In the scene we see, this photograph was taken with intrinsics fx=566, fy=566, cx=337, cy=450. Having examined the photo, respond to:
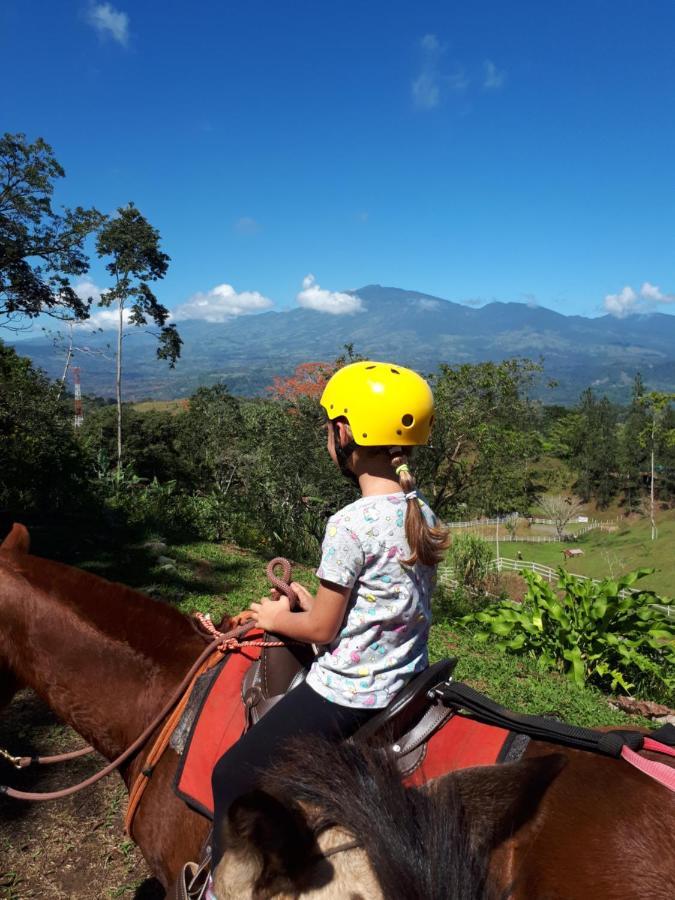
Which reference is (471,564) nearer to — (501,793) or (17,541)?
(17,541)

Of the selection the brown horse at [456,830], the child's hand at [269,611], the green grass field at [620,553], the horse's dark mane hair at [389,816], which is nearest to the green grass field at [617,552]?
the green grass field at [620,553]

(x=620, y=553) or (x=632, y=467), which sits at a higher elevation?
(x=632, y=467)

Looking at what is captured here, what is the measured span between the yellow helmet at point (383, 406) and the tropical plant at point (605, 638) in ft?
17.4

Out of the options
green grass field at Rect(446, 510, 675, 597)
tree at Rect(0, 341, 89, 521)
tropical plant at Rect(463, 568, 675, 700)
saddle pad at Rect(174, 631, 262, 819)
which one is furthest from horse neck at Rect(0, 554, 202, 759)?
green grass field at Rect(446, 510, 675, 597)

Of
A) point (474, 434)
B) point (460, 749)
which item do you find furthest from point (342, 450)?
point (474, 434)

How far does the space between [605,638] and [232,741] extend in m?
5.61

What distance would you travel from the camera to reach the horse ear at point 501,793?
1343 millimetres

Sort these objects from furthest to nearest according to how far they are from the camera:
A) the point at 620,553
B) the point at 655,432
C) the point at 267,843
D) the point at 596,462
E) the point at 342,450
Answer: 1. the point at 596,462
2. the point at 655,432
3. the point at 620,553
4. the point at 342,450
5. the point at 267,843

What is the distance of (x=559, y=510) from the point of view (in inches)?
1955

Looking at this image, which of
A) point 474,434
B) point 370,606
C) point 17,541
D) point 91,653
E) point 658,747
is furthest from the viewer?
point 474,434

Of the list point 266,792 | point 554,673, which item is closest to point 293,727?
point 266,792

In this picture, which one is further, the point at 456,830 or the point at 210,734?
the point at 210,734

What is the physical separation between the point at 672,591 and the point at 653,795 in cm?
3154

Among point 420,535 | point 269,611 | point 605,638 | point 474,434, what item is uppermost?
point 420,535
